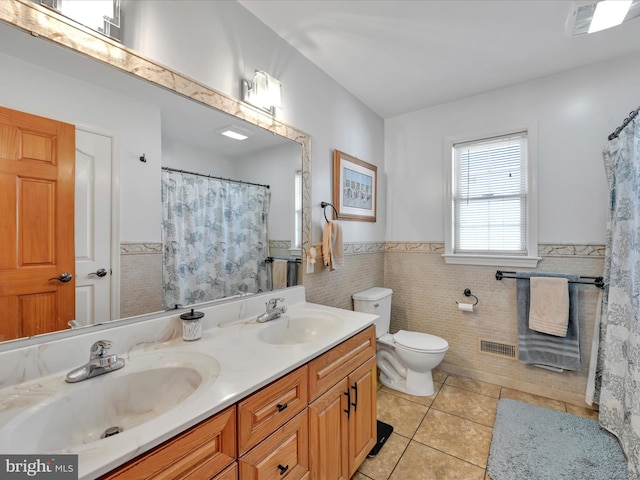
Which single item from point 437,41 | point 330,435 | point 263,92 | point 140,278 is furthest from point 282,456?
point 437,41

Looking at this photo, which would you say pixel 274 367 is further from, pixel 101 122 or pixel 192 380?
pixel 101 122

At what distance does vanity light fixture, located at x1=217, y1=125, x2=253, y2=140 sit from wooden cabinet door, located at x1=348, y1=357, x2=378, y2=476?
1380 mm

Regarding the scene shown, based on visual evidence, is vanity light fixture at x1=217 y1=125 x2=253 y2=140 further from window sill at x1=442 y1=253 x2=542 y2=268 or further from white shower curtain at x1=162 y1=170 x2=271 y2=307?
window sill at x1=442 y1=253 x2=542 y2=268

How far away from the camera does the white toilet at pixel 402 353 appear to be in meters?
2.20

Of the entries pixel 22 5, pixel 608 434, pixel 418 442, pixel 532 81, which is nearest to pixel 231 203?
pixel 22 5

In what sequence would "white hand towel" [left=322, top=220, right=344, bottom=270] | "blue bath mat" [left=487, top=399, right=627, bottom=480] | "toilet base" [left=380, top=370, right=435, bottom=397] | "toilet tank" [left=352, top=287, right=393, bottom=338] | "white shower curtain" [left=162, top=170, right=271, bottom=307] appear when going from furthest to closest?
"toilet tank" [left=352, top=287, right=393, bottom=338]
"toilet base" [left=380, top=370, right=435, bottom=397]
"white hand towel" [left=322, top=220, right=344, bottom=270]
"blue bath mat" [left=487, top=399, right=627, bottom=480]
"white shower curtain" [left=162, top=170, right=271, bottom=307]

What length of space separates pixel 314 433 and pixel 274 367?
0.41m

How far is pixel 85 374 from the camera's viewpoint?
883 millimetres

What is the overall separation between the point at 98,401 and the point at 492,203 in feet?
9.23

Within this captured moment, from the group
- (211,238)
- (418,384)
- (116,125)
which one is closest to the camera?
(116,125)

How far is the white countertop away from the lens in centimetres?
62

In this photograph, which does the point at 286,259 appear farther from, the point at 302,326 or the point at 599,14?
the point at 599,14

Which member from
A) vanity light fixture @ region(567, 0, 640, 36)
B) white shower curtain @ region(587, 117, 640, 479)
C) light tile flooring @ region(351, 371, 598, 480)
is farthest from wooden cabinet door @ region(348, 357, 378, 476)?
vanity light fixture @ region(567, 0, 640, 36)

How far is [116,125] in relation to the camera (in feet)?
3.64
